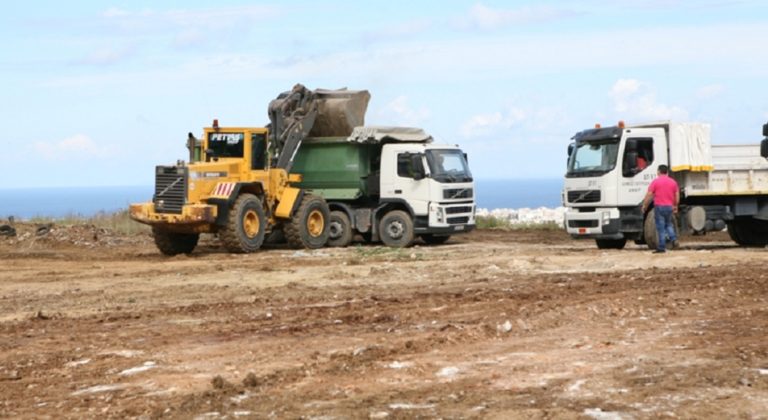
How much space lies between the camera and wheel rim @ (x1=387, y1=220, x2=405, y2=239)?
30.9 m

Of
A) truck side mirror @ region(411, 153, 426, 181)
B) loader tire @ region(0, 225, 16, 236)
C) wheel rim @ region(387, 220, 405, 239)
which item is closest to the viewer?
truck side mirror @ region(411, 153, 426, 181)

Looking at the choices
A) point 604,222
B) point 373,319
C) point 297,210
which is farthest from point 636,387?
point 297,210

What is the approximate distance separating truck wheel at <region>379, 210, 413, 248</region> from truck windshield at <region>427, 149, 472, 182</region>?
3.97ft

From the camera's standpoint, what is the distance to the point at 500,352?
13203 mm

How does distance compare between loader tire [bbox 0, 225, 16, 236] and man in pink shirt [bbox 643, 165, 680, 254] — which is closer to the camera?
man in pink shirt [bbox 643, 165, 680, 254]

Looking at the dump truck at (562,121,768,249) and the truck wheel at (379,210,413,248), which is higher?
the dump truck at (562,121,768,249)

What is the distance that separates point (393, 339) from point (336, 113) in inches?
702

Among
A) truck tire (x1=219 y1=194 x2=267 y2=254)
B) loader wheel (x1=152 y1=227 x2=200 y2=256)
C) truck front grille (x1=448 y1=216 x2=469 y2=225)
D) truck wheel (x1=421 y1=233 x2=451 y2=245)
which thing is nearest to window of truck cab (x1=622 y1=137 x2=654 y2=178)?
truck front grille (x1=448 y1=216 x2=469 y2=225)

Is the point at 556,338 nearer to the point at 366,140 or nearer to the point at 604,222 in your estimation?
the point at 604,222

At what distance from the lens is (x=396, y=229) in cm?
3097

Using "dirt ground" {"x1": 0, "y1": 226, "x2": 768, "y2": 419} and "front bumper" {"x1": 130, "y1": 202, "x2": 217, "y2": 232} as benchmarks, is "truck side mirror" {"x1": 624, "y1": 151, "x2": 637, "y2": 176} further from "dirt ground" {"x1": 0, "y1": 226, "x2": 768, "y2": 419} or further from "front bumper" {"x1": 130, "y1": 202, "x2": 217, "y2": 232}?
"front bumper" {"x1": 130, "y1": 202, "x2": 217, "y2": 232}

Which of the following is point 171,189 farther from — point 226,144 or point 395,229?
point 395,229

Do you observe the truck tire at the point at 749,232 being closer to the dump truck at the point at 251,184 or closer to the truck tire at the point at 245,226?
the dump truck at the point at 251,184

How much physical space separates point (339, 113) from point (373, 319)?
635 inches
